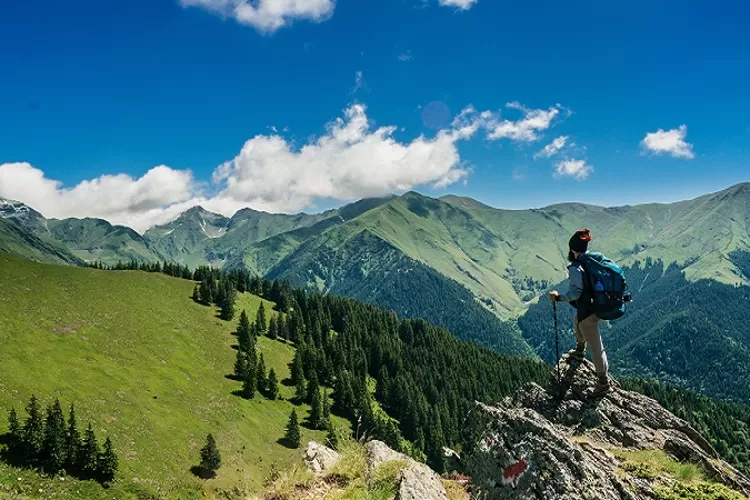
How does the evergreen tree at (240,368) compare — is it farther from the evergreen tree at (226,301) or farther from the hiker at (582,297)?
the hiker at (582,297)

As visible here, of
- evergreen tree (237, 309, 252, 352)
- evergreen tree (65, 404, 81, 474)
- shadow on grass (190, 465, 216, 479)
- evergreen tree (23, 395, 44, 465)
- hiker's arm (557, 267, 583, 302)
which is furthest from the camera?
evergreen tree (237, 309, 252, 352)

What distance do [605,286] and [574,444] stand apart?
6027 mm

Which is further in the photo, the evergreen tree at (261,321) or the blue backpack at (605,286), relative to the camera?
the evergreen tree at (261,321)

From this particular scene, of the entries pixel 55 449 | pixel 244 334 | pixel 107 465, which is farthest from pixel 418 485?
pixel 244 334

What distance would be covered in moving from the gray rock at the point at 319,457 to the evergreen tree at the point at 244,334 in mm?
117711

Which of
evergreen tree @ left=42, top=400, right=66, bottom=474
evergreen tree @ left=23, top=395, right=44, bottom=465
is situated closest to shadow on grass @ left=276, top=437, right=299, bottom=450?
evergreen tree @ left=42, top=400, right=66, bottom=474

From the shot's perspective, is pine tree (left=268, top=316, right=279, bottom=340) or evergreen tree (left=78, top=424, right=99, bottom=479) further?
pine tree (left=268, top=316, right=279, bottom=340)

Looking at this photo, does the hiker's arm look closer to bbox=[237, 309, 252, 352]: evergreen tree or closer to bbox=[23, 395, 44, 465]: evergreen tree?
bbox=[23, 395, 44, 465]: evergreen tree

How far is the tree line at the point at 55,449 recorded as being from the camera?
51.8 metres

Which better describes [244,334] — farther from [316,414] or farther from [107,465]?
[107,465]

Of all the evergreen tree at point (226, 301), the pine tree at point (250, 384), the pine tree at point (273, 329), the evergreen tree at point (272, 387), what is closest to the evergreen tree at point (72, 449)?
the pine tree at point (250, 384)

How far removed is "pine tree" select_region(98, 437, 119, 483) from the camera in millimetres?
55719

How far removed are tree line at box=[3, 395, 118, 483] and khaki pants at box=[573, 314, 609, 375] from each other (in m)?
62.1

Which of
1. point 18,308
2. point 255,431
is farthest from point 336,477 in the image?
point 18,308
